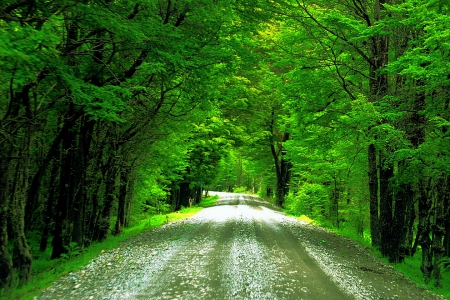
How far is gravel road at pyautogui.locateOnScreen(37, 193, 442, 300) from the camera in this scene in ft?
18.0

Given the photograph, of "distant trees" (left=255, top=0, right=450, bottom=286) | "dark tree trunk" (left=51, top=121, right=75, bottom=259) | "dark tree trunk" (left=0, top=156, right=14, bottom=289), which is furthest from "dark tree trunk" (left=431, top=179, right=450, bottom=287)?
"dark tree trunk" (left=51, top=121, right=75, bottom=259)

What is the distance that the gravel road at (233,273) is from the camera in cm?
547

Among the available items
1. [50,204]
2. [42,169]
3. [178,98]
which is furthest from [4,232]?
[178,98]

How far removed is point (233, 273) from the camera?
6.57 metres

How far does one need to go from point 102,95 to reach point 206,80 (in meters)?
3.83

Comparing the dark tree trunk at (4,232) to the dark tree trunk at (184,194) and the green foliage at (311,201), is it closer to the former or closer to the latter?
the green foliage at (311,201)

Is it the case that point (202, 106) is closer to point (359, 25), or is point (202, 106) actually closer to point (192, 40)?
point (192, 40)

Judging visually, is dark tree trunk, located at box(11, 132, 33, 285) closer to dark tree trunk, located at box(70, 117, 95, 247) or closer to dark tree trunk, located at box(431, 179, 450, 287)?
dark tree trunk, located at box(70, 117, 95, 247)

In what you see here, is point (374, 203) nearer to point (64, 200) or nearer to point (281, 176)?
point (64, 200)

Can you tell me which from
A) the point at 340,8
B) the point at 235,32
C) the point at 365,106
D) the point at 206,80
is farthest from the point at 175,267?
the point at 340,8

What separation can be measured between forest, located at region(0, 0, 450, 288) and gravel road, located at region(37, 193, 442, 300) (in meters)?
1.55

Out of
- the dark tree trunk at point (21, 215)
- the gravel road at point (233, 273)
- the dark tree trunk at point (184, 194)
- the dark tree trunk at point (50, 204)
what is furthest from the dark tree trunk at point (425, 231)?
the dark tree trunk at point (184, 194)

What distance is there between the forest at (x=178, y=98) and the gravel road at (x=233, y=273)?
1.55 m

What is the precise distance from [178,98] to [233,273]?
6.74 metres
